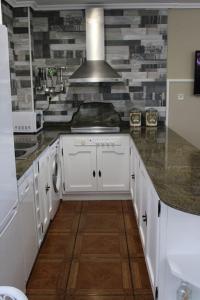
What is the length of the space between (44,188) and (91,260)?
0.74 meters

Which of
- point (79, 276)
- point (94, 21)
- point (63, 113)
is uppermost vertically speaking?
point (94, 21)

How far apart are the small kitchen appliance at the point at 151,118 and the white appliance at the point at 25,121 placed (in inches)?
56.2

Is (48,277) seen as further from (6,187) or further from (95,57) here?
(95,57)

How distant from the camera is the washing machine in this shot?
3.14 metres

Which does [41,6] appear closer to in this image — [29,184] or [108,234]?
[29,184]

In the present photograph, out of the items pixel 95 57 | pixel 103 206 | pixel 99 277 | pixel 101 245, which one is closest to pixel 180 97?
pixel 95 57

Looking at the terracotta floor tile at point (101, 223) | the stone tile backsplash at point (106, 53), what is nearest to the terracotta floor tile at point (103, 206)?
the terracotta floor tile at point (101, 223)

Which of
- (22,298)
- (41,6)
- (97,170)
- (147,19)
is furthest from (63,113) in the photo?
(22,298)

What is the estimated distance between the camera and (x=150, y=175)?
1.97 metres

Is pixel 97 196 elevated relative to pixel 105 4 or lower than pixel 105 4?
lower

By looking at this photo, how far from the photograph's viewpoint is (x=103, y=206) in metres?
3.69

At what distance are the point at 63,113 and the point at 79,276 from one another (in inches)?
93.7

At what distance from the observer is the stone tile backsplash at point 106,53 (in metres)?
3.88

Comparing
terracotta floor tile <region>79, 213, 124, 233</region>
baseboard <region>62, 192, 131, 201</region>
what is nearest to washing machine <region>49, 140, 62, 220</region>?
baseboard <region>62, 192, 131, 201</region>
